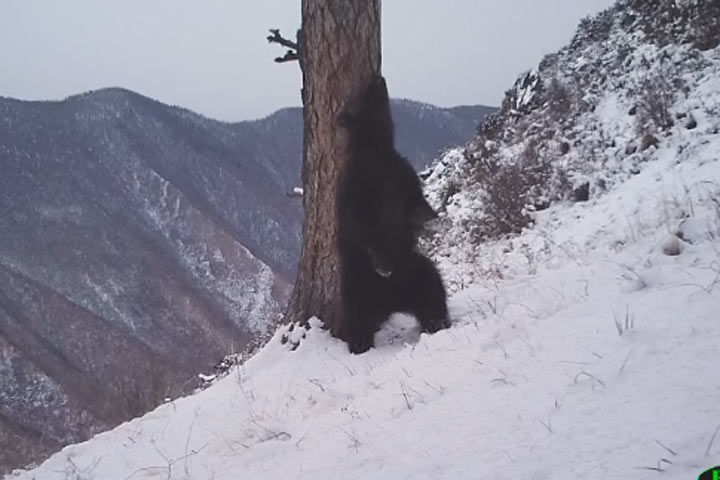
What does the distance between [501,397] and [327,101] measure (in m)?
2.76

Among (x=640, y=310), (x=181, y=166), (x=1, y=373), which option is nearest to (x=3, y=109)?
(x=181, y=166)

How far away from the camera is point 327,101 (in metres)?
4.27

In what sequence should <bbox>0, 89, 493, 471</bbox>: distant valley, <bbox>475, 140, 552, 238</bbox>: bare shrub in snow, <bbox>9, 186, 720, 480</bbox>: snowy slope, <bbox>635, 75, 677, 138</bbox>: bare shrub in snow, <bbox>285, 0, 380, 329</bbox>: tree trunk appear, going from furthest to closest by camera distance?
<bbox>0, 89, 493, 471</bbox>: distant valley < <bbox>475, 140, 552, 238</bbox>: bare shrub in snow < <bbox>635, 75, 677, 138</bbox>: bare shrub in snow < <bbox>285, 0, 380, 329</bbox>: tree trunk < <bbox>9, 186, 720, 480</bbox>: snowy slope

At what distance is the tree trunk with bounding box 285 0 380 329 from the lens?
4195 mm

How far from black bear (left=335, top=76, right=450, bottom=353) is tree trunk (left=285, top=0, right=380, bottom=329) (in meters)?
0.18

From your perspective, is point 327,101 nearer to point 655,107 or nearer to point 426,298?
point 426,298

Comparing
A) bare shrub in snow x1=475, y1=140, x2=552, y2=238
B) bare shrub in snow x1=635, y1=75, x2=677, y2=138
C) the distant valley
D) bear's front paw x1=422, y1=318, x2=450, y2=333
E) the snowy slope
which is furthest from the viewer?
the distant valley

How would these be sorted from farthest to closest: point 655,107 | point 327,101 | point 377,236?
1. point 655,107
2. point 327,101
3. point 377,236

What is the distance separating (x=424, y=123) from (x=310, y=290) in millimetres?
50084

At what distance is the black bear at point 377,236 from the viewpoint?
156 inches

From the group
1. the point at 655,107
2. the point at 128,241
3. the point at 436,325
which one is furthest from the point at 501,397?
the point at 128,241

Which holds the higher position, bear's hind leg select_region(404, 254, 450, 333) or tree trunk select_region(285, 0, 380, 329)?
tree trunk select_region(285, 0, 380, 329)

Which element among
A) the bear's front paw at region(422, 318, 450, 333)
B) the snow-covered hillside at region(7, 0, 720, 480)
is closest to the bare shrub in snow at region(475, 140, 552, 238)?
the snow-covered hillside at region(7, 0, 720, 480)

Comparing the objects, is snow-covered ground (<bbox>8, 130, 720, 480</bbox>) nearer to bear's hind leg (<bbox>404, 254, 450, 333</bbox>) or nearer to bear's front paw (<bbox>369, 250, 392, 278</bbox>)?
bear's hind leg (<bbox>404, 254, 450, 333</bbox>)
